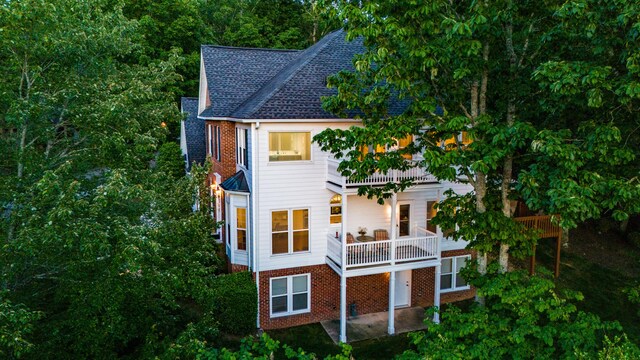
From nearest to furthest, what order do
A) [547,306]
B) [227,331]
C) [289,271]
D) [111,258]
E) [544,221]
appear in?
[111,258], [547,306], [227,331], [289,271], [544,221]

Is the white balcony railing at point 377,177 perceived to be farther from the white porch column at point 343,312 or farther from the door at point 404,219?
the white porch column at point 343,312

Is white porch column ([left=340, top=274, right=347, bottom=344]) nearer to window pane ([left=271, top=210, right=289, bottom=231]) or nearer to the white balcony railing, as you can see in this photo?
window pane ([left=271, top=210, right=289, bottom=231])

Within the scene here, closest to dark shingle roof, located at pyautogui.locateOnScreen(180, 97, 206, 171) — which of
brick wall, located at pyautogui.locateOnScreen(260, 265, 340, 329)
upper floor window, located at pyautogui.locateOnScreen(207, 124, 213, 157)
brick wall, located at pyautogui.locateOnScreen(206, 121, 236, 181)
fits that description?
upper floor window, located at pyautogui.locateOnScreen(207, 124, 213, 157)

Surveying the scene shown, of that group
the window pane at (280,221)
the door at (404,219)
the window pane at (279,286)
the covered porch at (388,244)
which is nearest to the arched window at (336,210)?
the covered porch at (388,244)

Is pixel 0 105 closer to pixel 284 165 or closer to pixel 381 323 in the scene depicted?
pixel 284 165

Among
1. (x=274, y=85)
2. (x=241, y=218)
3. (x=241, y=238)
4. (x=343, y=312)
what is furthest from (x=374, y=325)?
(x=274, y=85)

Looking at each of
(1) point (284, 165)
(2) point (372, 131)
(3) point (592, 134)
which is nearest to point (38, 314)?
(2) point (372, 131)

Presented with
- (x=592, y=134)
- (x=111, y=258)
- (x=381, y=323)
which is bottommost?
(x=381, y=323)
